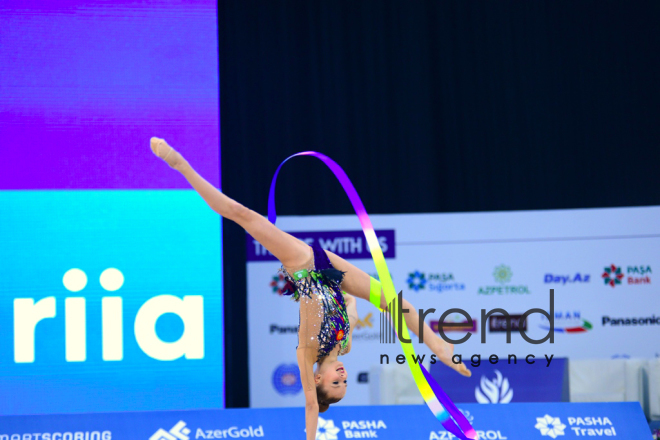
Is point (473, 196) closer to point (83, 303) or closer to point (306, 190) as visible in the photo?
point (306, 190)

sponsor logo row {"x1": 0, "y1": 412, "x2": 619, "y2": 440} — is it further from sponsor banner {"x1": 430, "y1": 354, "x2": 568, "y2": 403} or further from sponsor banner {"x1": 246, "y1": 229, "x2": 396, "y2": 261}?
sponsor banner {"x1": 246, "y1": 229, "x2": 396, "y2": 261}

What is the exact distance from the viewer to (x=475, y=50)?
651cm

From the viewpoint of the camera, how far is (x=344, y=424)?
4570mm

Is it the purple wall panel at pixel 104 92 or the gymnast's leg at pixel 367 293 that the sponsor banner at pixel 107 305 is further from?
the gymnast's leg at pixel 367 293

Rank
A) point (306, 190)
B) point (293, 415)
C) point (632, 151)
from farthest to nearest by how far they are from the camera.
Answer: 1. point (632, 151)
2. point (306, 190)
3. point (293, 415)

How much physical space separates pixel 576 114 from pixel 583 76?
37 cm

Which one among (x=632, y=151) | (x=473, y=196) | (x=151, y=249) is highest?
(x=632, y=151)

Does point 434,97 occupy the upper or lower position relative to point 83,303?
upper

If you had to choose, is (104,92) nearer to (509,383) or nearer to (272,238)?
(272,238)

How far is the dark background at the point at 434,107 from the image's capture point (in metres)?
6.30

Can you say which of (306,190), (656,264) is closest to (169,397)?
(306,190)

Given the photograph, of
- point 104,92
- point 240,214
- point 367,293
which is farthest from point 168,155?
point 104,92

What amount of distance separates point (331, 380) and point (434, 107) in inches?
160

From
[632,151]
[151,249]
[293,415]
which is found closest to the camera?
[293,415]
